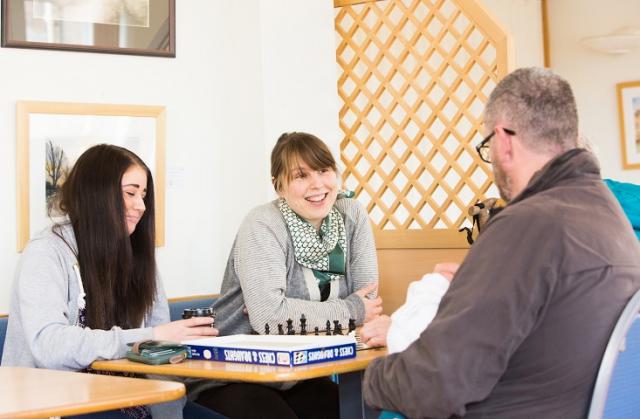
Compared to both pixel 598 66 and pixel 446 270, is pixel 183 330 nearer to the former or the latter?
pixel 446 270

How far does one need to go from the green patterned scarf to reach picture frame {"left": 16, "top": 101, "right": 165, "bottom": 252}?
0.67 metres

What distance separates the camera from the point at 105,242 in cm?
223

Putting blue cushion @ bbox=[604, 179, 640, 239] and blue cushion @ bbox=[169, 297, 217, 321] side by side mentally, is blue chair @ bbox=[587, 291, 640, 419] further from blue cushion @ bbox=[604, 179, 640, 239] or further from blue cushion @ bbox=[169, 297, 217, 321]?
blue cushion @ bbox=[169, 297, 217, 321]

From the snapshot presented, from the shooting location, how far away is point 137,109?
2.99 meters

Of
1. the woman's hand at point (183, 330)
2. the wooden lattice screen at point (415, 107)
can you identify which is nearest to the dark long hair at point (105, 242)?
the woman's hand at point (183, 330)

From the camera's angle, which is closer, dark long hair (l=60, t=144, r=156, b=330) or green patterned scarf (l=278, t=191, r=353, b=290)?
dark long hair (l=60, t=144, r=156, b=330)

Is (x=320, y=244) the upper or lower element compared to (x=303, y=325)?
upper

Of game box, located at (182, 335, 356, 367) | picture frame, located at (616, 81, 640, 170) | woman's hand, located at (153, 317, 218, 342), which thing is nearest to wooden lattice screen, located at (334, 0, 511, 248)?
woman's hand, located at (153, 317, 218, 342)

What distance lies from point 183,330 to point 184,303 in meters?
0.79

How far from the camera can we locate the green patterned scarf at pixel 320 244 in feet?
7.97

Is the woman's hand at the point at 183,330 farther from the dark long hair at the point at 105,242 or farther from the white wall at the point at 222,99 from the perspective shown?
the white wall at the point at 222,99

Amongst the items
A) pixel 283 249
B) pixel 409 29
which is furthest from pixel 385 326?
pixel 409 29

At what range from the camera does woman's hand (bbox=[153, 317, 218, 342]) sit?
2023mm

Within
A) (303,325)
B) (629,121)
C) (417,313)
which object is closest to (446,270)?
(417,313)
